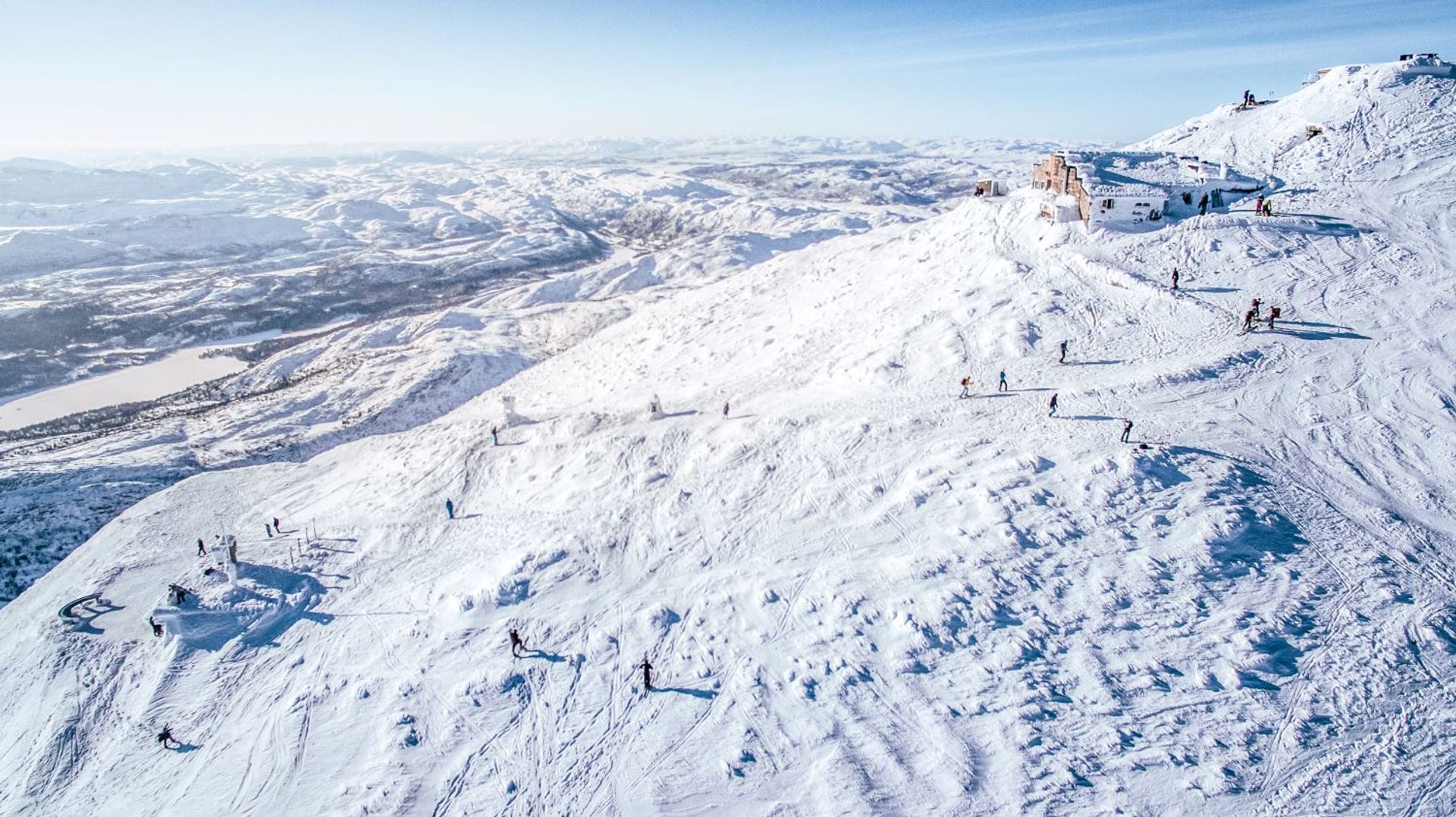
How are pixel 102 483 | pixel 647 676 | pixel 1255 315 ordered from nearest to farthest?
pixel 647 676, pixel 1255 315, pixel 102 483

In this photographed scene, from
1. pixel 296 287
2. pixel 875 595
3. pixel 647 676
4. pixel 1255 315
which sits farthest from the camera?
pixel 296 287

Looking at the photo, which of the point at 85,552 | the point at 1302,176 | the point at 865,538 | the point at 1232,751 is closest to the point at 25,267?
the point at 85,552

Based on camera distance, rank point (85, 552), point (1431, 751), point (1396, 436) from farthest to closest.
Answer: point (85, 552) → point (1396, 436) → point (1431, 751)

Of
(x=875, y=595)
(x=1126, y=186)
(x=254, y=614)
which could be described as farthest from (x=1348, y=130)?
(x=254, y=614)

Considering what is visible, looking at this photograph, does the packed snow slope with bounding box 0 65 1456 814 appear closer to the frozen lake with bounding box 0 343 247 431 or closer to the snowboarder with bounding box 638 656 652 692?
the snowboarder with bounding box 638 656 652 692

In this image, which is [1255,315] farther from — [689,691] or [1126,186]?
[689,691]

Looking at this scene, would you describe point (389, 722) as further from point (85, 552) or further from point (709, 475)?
point (85, 552)

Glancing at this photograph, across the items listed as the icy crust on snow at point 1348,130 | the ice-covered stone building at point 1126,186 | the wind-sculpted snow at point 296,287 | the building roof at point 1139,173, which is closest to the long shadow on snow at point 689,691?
the wind-sculpted snow at point 296,287
